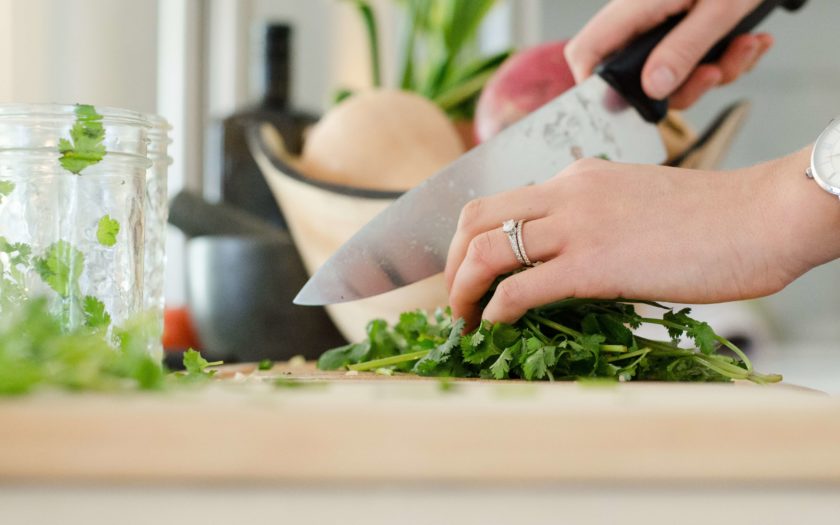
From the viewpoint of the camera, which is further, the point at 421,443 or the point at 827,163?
the point at 827,163

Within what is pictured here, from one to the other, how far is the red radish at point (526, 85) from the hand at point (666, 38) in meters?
0.14

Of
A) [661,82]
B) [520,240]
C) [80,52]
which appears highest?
[80,52]

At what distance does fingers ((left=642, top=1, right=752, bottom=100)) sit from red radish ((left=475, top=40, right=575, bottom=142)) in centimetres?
21

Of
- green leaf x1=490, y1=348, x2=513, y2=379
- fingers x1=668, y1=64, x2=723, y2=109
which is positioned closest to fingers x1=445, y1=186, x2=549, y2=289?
green leaf x1=490, y1=348, x2=513, y2=379

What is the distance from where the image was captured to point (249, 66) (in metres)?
2.43

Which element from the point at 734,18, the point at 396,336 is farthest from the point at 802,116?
the point at 396,336

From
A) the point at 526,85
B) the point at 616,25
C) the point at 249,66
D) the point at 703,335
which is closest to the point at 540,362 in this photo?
the point at 703,335

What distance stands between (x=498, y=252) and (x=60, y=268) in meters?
0.34

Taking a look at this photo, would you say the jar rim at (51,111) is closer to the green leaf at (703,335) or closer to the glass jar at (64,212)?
the glass jar at (64,212)

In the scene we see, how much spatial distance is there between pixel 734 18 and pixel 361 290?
551 mm

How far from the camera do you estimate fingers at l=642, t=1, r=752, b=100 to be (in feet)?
3.41

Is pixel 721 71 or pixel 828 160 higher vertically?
pixel 721 71

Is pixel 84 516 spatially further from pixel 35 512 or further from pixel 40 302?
pixel 40 302

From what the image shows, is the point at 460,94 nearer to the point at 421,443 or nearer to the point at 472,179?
the point at 472,179
